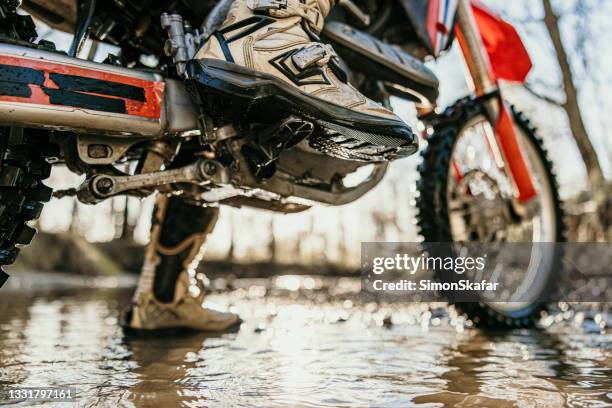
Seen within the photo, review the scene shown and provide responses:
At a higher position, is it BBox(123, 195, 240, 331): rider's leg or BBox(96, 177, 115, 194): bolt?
BBox(96, 177, 115, 194): bolt

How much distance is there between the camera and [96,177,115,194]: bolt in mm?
1606

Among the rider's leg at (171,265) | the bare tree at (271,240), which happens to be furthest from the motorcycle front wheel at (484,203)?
the bare tree at (271,240)

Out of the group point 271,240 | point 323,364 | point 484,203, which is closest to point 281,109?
point 323,364

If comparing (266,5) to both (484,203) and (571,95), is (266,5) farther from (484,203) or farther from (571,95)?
(571,95)

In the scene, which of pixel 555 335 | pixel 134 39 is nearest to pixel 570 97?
pixel 555 335

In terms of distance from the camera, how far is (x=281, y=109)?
1.52 metres

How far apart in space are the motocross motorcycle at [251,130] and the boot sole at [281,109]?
2cm

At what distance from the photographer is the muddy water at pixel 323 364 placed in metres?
1.33

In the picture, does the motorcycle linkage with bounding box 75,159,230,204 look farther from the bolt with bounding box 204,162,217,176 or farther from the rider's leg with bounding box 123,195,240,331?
the rider's leg with bounding box 123,195,240,331

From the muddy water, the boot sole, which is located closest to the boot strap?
the boot sole

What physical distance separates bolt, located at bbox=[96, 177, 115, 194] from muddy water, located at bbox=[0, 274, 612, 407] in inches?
18.8

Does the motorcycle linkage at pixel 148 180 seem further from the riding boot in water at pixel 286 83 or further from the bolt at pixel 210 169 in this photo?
the riding boot in water at pixel 286 83

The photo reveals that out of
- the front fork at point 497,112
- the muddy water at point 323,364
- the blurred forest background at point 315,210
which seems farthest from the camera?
the blurred forest background at point 315,210

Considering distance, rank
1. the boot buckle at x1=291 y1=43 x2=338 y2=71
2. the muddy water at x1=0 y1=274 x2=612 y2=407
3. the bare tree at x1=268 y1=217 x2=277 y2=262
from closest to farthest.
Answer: the muddy water at x1=0 y1=274 x2=612 y2=407
the boot buckle at x1=291 y1=43 x2=338 y2=71
the bare tree at x1=268 y1=217 x2=277 y2=262
